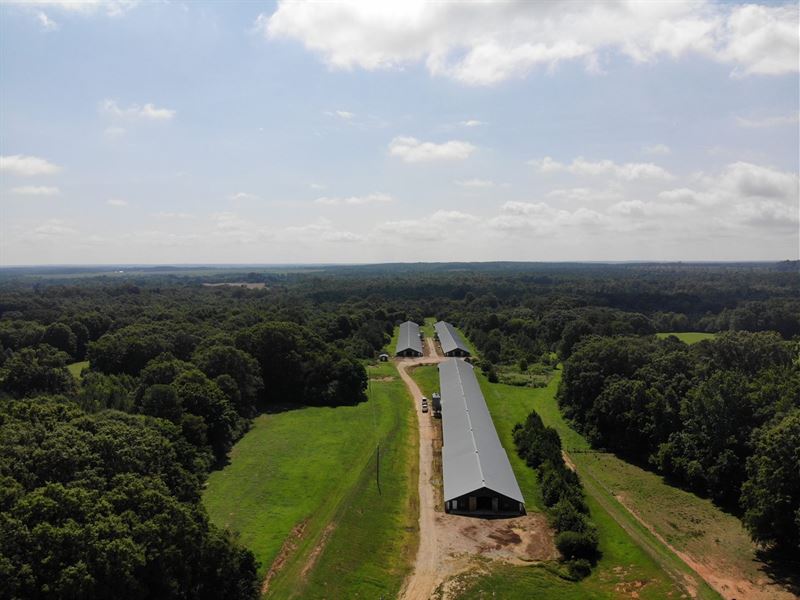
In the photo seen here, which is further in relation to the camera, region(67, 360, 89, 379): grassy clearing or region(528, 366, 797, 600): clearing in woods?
region(67, 360, 89, 379): grassy clearing

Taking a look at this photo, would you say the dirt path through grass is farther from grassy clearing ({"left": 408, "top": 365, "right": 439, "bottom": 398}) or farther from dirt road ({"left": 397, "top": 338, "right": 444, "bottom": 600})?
grassy clearing ({"left": 408, "top": 365, "right": 439, "bottom": 398})

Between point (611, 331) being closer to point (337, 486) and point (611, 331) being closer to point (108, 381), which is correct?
point (337, 486)

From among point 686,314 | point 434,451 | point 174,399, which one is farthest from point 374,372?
point 686,314

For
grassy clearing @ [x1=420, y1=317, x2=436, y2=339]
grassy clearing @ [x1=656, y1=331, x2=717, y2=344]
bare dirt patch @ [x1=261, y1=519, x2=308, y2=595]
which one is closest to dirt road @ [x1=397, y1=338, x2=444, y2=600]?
bare dirt patch @ [x1=261, y1=519, x2=308, y2=595]

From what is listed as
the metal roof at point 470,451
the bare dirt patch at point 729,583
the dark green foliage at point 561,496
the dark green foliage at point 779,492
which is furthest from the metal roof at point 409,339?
the dark green foliage at point 779,492

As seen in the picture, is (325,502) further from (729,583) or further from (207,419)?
(729,583)
